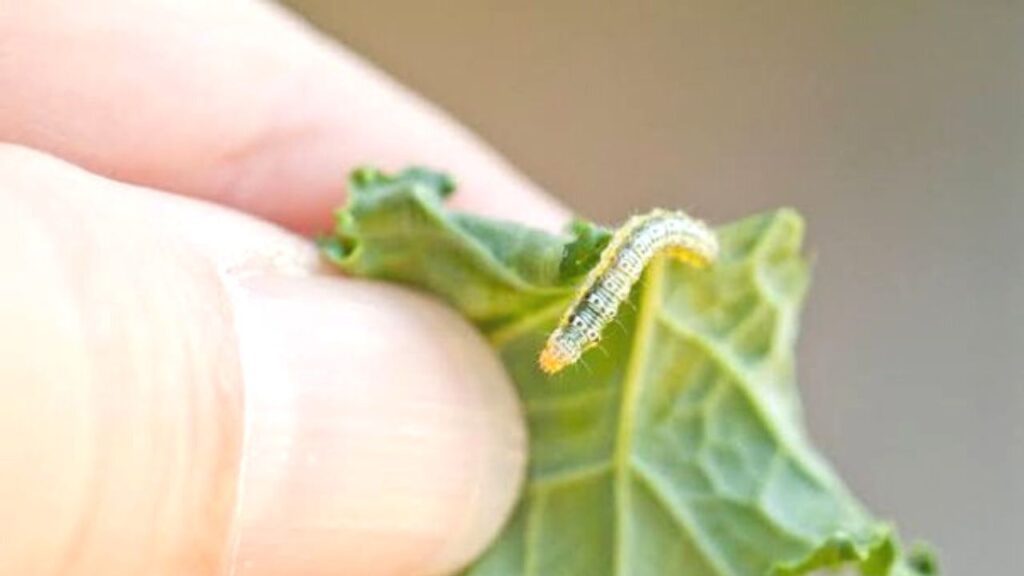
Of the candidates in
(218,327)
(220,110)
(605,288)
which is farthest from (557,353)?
(220,110)

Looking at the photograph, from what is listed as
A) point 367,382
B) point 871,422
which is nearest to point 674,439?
point 367,382

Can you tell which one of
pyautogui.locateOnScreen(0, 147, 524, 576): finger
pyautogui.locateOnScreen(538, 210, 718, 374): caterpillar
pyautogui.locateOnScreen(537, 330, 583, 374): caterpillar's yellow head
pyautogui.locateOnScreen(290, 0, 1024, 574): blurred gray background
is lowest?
pyautogui.locateOnScreen(0, 147, 524, 576): finger

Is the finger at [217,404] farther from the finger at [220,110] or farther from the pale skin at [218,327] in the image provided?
the finger at [220,110]

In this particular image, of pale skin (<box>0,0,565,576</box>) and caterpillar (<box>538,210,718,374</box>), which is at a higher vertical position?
caterpillar (<box>538,210,718,374</box>)

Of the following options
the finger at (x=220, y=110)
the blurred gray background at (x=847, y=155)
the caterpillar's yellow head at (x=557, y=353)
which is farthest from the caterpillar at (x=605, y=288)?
the blurred gray background at (x=847, y=155)

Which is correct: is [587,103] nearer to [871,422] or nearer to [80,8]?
[871,422]

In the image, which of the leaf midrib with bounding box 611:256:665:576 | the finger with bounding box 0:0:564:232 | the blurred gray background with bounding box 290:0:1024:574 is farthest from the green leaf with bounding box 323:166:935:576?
the blurred gray background with bounding box 290:0:1024:574

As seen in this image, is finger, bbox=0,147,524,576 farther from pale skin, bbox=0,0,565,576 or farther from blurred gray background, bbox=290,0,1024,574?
blurred gray background, bbox=290,0,1024,574
